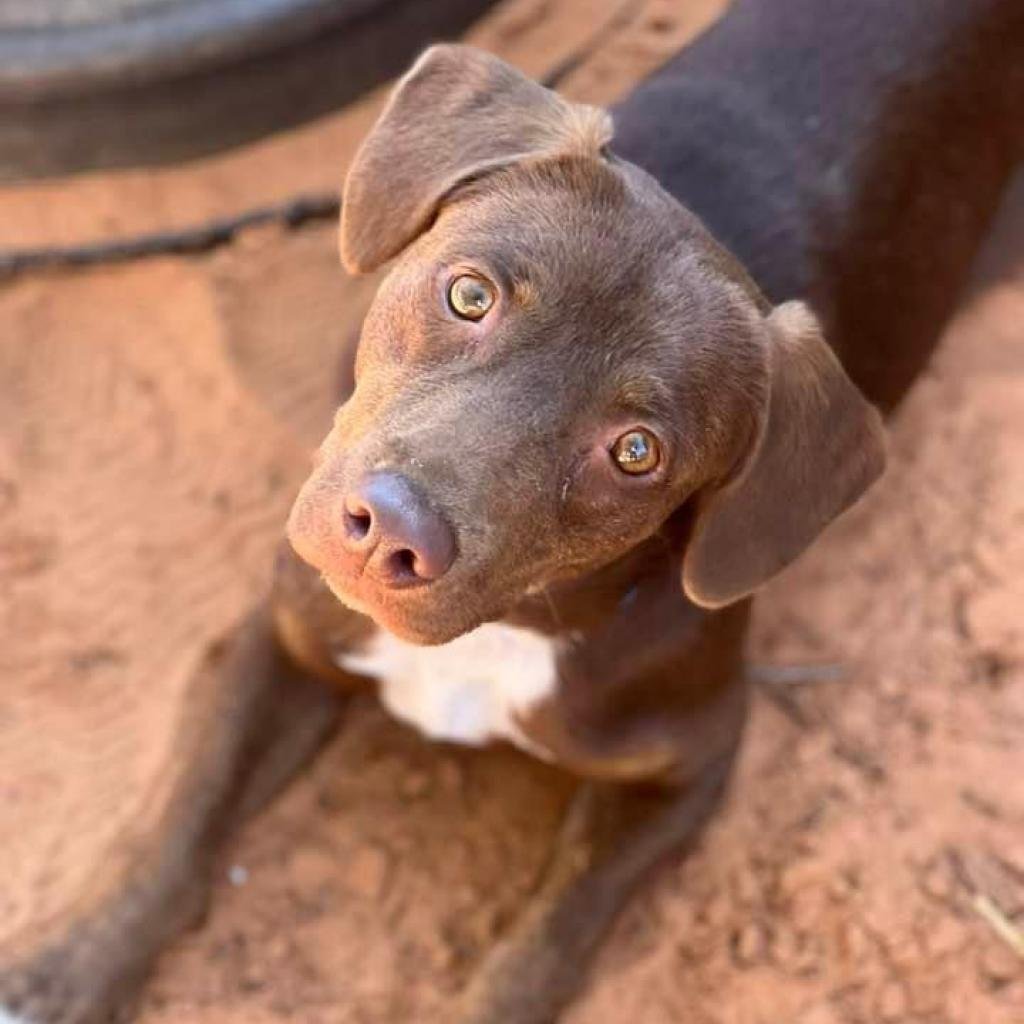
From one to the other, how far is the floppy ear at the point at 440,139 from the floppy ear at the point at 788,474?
0.53 m

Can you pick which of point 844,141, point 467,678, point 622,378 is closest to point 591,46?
point 844,141

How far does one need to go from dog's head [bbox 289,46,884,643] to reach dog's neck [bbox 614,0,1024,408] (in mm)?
532

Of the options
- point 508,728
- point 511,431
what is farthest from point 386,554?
point 508,728

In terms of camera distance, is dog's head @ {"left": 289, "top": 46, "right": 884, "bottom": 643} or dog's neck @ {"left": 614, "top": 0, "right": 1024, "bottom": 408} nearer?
dog's head @ {"left": 289, "top": 46, "right": 884, "bottom": 643}

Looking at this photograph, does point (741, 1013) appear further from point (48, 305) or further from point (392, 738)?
point (48, 305)

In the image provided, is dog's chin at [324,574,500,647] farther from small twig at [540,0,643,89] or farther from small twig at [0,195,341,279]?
small twig at [540,0,643,89]

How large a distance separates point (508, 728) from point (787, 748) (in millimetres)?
848

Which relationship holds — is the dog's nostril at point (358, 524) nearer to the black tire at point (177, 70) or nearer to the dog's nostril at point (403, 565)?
the dog's nostril at point (403, 565)

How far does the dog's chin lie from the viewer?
2.38 meters

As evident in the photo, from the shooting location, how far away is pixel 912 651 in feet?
13.3

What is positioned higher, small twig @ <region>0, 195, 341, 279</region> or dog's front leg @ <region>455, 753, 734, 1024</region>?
small twig @ <region>0, 195, 341, 279</region>

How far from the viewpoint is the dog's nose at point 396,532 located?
2.22 meters

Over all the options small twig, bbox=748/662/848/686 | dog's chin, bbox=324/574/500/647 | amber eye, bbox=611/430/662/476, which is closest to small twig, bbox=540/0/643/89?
small twig, bbox=748/662/848/686

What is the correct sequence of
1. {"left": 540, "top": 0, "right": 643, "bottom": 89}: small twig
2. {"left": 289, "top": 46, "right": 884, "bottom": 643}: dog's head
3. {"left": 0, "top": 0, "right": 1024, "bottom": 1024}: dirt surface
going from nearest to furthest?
{"left": 289, "top": 46, "right": 884, "bottom": 643}: dog's head → {"left": 0, "top": 0, "right": 1024, "bottom": 1024}: dirt surface → {"left": 540, "top": 0, "right": 643, "bottom": 89}: small twig
